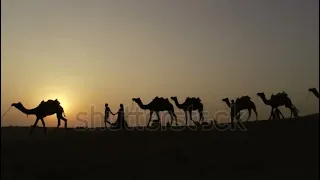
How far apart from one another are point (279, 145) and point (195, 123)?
7.50 m

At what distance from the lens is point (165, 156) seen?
19062 mm

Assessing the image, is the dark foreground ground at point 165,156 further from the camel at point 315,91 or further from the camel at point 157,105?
the camel at point 315,91

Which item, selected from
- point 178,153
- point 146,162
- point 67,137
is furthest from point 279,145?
point 67,137

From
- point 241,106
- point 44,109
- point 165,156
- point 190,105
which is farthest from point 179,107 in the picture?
point 165,156

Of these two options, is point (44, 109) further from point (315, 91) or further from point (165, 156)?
point (315, 91)

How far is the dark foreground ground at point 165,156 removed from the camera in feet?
57.4

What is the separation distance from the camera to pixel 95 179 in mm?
16844

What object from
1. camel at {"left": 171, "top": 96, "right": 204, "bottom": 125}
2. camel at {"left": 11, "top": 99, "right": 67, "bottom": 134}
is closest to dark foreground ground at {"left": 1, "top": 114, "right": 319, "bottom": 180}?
camel at {"left": 11, "top": 99, "right": 67, "bottom": 134}

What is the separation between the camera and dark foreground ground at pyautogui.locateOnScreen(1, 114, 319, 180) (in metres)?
17.5

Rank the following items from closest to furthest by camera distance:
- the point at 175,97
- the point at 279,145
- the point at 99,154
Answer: the point at 99,154
the point at 279,145
the point at 175,97

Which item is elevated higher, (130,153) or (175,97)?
(175,97)

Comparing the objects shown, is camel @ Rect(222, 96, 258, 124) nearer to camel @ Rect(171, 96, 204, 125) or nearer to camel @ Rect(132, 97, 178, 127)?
camel @ Rect(171, 96, 204, 125)

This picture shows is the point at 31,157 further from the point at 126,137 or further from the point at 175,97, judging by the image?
the point at 175,97

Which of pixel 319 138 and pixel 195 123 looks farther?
pixel 195 123
